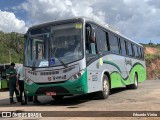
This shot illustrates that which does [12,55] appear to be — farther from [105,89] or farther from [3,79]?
[105,89]

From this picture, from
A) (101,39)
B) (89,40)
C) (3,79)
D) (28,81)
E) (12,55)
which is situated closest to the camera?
(89,40)

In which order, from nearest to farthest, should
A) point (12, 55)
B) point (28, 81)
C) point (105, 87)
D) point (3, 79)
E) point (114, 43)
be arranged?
point (28, 81), point (105, 87), point (114, 43), point (3, 79), point (12, 55)

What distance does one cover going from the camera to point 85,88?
45.1 feet

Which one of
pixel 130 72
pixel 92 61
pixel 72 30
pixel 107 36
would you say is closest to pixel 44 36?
pixel 72 30

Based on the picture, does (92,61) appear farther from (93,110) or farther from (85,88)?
(93,110)

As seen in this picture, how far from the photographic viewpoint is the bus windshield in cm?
1377

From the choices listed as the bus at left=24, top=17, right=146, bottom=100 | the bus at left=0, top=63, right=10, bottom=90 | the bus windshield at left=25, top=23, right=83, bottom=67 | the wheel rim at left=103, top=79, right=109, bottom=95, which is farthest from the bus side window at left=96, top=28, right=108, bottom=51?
the bus at left=0, top=63, right=10, bottom=90

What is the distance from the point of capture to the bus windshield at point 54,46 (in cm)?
1377

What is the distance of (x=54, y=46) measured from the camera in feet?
46.5

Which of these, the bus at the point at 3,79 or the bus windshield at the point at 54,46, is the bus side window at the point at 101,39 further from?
the bus at the point at 3,79

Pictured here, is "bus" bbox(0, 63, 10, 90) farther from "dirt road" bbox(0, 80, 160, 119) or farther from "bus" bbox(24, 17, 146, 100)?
"bus" bbox(24, 17, 146, 100)

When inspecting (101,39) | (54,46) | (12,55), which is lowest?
(54,46)

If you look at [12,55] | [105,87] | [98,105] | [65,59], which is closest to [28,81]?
[65,59]

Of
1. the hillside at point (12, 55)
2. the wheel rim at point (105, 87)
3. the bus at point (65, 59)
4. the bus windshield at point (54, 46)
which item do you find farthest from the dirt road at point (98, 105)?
the hillside at point (12, 55)
